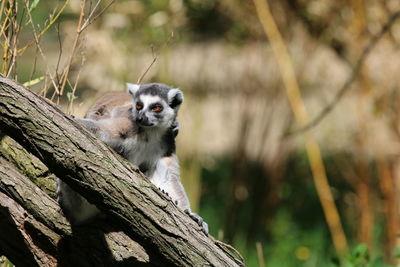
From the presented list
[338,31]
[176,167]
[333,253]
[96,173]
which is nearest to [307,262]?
[333,253]

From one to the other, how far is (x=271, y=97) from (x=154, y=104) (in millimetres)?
2731

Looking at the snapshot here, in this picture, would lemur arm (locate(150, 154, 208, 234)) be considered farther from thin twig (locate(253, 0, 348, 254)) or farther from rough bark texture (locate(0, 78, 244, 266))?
thin twig (locate(253, 0, 348, 254))

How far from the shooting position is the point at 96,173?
2.81 metres

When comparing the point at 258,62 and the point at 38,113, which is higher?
the point at 38,113

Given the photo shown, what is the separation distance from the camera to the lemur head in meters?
3.62

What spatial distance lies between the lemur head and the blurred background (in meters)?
1.10

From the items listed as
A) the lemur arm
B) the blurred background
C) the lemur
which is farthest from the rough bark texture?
the blurred background

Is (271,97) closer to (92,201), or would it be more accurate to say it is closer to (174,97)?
(174,97)

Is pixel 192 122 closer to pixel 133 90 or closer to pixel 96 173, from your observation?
pixel 133 90

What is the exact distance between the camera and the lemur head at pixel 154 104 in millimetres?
3617

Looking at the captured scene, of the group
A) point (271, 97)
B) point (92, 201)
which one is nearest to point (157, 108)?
point (92, 201)

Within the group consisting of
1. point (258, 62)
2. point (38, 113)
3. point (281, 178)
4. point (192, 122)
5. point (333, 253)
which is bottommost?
point (333, 253)

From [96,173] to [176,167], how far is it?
99 centimetres

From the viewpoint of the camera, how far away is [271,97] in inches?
248
